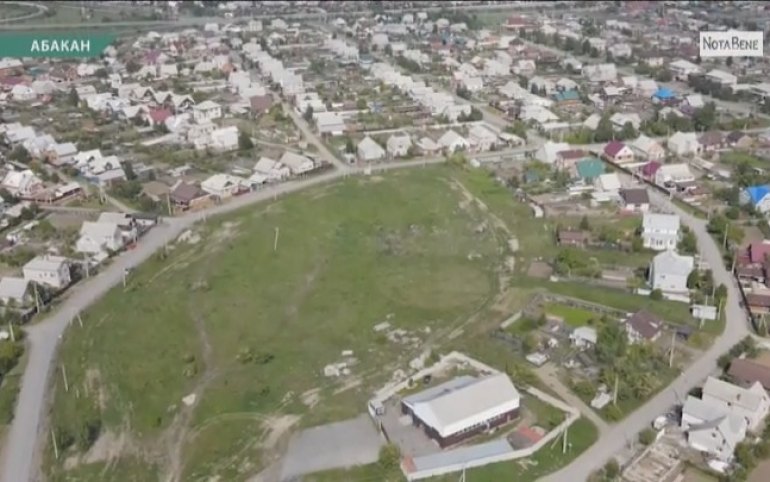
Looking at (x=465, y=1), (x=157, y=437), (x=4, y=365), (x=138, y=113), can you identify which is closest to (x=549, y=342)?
(x=157, y=437)

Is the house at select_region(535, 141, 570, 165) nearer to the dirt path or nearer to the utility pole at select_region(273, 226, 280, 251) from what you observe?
the utility pole at select_region(273, 226, 280, 251)

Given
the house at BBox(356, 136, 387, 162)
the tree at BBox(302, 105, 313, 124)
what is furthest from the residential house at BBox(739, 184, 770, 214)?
the tree at BBox(302, 105, 313, 124)

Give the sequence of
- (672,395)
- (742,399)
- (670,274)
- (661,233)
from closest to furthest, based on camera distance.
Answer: (742,399) → (672,395) → (670,274) → (661,233)

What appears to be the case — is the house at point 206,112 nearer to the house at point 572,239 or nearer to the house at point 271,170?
the house at point 271,170

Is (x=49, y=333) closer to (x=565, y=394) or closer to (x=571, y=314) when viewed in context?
(x=565, y=394)

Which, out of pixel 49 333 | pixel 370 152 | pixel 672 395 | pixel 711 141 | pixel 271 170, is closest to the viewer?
pixel 672 395

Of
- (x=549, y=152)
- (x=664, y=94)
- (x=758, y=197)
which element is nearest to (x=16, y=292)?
(x=549, y=152)
